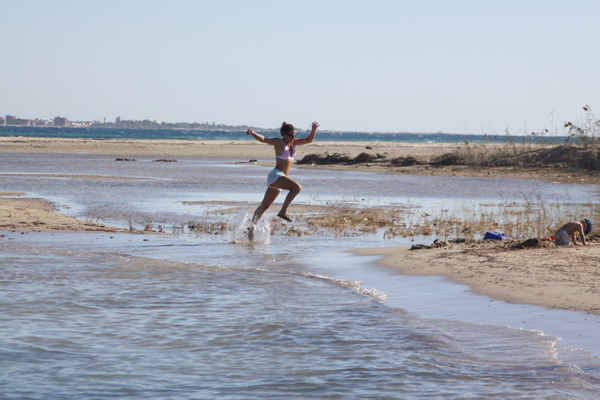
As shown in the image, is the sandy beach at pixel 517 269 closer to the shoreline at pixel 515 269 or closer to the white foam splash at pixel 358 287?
the shoreline at pixel 515 269

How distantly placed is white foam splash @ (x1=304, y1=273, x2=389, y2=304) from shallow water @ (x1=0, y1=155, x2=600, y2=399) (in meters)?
0.03

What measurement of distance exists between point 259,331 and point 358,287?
2.41m

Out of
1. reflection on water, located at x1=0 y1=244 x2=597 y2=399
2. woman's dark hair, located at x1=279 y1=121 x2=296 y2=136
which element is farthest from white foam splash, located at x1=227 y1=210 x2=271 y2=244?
reflection on water, located at x1=0 y1=244 x2=597 y2=399

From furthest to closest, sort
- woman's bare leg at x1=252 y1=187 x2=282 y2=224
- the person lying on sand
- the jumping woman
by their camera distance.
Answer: woman's bare leg at x1=252 y1=187 x2=282 y2=224 < the jumping woman < the person lying on sand

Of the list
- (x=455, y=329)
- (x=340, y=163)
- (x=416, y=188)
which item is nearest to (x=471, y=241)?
(x=455, y=329)

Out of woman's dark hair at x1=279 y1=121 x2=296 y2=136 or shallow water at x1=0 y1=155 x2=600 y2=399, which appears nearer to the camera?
shallow water at x1=0 y1=155 x2=600 y2=399

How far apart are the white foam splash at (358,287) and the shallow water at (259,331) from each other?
0.03m

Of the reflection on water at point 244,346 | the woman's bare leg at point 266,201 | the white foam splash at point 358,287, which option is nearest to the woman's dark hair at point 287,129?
the woman's bare leg at point 266,201

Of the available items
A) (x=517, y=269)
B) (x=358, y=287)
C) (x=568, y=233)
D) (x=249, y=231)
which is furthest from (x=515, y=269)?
(x=249, y=231)

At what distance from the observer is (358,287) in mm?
10094

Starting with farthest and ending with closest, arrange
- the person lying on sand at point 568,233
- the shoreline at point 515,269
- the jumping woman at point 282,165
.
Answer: the jumping woman at point 282,165 → the person lying on sand at point 568,233 → the shoreline at point 515,269

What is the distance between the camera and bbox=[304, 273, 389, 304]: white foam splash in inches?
374

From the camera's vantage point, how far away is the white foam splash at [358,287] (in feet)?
31.2

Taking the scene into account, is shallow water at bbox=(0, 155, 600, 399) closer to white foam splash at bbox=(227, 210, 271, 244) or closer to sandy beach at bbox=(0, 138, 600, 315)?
sandy beach at bbox=(0, 138, 600, 315)
